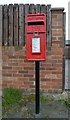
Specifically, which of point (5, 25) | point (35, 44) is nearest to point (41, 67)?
point (35, 44)

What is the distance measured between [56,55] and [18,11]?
176 cm

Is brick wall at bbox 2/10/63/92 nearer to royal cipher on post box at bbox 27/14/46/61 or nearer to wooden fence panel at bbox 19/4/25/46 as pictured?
wooden fence panel at bbox 19/4/25/46

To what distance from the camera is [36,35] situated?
2814 mm

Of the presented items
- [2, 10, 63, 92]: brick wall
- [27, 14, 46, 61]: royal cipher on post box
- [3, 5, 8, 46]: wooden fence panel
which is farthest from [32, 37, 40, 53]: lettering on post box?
[3, 5, 8, 46]: wooden fence panel

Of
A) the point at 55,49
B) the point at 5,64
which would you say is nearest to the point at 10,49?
the point at 5,64

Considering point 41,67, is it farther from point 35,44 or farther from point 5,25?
point 5,25

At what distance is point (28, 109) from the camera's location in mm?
3219

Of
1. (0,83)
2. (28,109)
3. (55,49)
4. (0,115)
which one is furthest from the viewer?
(0,83)

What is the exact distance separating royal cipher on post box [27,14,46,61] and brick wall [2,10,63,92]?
40.3 inches

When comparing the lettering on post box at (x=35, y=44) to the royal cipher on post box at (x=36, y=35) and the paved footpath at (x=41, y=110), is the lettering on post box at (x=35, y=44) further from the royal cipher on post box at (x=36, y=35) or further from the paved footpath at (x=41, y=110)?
the paved footpath at (x=41, y=110)

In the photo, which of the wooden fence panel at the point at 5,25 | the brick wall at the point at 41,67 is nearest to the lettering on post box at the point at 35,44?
the brick wall at the point at 41,67

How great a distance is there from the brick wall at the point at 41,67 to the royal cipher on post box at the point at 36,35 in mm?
1024

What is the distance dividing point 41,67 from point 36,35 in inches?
52.4

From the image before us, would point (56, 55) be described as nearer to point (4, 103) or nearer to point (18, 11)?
point (18, 11)
